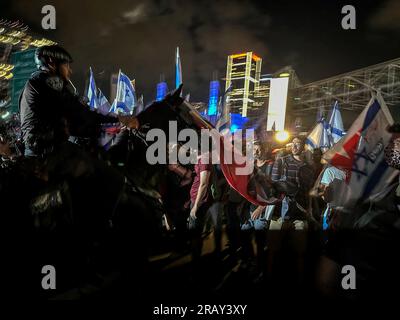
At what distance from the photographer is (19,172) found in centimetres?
430

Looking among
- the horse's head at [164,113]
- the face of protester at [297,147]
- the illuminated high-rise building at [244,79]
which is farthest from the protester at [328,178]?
the illuminated high-rise building at [244,79]

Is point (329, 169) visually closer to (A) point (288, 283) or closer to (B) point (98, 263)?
(A) point (288, 283)

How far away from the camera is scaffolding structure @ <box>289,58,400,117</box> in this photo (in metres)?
19.9

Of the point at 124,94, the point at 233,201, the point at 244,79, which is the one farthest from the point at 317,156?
the point at 244,79

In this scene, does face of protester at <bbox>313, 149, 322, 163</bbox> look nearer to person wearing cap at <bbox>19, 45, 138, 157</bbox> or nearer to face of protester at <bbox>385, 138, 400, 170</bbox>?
face of protester at <bbox>385, 138, 400, 170</bbox>

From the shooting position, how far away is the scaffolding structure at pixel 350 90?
19.9 meters

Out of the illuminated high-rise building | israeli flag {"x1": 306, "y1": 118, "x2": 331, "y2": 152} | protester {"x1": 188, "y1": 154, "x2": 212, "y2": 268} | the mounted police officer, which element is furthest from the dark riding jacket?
the illuminated high-rise building

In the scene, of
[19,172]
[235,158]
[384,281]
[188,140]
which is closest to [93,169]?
[19,172]

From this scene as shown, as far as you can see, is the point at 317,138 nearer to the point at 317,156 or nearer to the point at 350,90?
the point at 317,156

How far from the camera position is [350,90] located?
79.2 ft

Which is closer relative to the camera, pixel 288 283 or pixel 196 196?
pixel 288 283

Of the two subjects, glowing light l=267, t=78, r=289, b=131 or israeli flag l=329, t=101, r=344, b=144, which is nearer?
israeli flag l=329, t=101, r=344, b=144

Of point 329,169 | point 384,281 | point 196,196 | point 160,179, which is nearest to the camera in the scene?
point 384,281

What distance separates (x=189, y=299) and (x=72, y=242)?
1.75 meters
